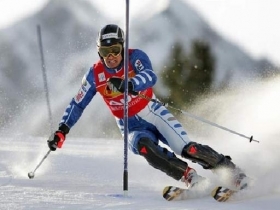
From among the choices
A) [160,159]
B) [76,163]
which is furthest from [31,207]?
[76,163]

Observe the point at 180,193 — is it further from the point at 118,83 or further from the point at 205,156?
the point at 118,83

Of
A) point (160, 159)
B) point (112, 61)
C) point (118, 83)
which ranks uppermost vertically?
point (112, 61)

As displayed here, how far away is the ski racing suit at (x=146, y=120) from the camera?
20.3 ft

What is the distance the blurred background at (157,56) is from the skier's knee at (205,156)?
Answer: 8.35 metres

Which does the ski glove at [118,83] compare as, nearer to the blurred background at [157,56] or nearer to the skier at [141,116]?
the skier at [141,116]

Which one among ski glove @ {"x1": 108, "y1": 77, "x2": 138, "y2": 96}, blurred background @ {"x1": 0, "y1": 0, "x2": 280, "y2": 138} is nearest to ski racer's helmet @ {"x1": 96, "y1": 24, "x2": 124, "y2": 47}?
ski glove @ {"x1": 108, "y1": 77, "x2": 138, "y2": 96}

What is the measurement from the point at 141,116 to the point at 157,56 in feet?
150

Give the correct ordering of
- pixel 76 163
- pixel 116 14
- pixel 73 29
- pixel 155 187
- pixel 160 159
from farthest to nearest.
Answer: pixel 73 29 → pixel 116 14 → pixel 76 163 → pixel 155 187 → pixel 160 159

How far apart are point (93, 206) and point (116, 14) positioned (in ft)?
195

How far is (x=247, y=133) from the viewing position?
13641 millimetres

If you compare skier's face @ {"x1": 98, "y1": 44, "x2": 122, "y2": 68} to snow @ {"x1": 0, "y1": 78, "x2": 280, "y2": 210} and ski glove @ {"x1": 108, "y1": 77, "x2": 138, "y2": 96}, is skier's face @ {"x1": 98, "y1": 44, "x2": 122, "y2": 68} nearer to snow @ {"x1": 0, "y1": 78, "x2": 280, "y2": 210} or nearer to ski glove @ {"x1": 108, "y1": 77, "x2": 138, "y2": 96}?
ski glove @ {"x1": 108, "y1": 77, "x2": 138, "y2": 96}

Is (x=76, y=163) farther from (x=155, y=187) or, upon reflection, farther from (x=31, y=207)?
(x=31, y=207)

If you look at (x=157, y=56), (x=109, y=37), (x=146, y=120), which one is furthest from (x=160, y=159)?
(x=157, y=56)

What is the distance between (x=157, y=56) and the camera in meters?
52.2
